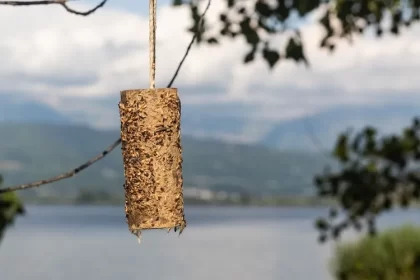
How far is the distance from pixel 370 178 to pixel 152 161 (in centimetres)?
665

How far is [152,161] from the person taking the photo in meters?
1.48

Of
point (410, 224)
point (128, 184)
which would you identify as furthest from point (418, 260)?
point (128, 184)

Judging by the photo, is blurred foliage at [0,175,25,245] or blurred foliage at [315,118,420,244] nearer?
blurred foliage at [315,118,420,244]

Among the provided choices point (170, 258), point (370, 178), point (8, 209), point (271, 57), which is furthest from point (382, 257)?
point (170, 258)

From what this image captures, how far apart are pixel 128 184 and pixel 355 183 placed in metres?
6.72

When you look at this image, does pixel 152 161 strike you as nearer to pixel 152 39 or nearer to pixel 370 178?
pixel 152 39

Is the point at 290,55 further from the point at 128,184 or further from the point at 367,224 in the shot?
the point at 367,224

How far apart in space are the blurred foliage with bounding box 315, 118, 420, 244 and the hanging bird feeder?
6.30 m

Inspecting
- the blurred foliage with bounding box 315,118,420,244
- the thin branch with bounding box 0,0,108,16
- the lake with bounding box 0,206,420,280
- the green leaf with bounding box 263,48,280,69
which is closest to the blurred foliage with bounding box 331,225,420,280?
the blurred foliage with bounding box 315,118,420,244

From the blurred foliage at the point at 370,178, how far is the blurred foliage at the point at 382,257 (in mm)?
10743

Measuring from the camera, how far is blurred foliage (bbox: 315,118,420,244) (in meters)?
7.72

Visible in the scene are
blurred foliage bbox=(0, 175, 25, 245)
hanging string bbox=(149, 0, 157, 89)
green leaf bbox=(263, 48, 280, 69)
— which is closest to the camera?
hanging string bbox=(149, 0, 157, 89)

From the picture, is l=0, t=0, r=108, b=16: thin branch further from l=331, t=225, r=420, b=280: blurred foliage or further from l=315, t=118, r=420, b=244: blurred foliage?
l=331, t=225, r=420, b=280: blurred foliage

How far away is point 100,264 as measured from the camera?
5816 centimetres
